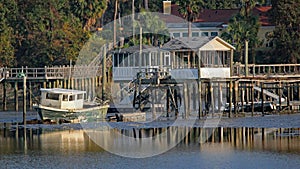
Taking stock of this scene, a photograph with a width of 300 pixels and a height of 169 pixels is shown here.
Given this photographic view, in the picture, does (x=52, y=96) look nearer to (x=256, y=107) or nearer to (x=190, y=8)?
(x=256, y=107)

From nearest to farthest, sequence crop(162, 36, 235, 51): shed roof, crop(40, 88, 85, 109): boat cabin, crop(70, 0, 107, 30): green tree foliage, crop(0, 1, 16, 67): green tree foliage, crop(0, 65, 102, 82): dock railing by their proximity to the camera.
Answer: crop(40, 88, 85, 109): boat cabin → crop(162, 36, 235, 51): shed roof → crop(0, 65, 102, 82): dock railing → crop(0, 1, 16, 67): green tree foliage → crop(70, 0, 107, 30): green tree foliage

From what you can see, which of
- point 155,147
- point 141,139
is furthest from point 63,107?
point 155,147

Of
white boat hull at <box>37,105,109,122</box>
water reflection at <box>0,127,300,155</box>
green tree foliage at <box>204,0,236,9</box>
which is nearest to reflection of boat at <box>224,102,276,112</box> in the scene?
white boat hull at <box>37,105,109,122</box>

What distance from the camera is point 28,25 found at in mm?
101125

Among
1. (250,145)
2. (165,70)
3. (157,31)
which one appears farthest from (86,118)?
(157,31)

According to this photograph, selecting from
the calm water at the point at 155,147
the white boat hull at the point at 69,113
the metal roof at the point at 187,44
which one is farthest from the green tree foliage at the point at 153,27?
the calm water at the point at 155,147

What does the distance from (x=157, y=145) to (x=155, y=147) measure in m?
0.88

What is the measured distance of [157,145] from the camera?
5388 centimetres

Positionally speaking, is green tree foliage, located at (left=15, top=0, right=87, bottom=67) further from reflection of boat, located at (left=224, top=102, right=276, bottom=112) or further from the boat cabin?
the boat cabin

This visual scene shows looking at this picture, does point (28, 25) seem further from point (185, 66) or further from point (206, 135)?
point (206, 135)

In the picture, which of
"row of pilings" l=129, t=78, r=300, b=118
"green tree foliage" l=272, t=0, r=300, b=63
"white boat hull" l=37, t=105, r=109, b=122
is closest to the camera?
"white boat hull" l=37, t=105, r=109, b=122

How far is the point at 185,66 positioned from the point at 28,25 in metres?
33.7

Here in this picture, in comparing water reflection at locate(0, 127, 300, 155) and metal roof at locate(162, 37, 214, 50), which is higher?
metal roof at locate(162, 37, 214, 50)

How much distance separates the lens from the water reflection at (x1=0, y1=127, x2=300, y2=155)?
2071 inches
